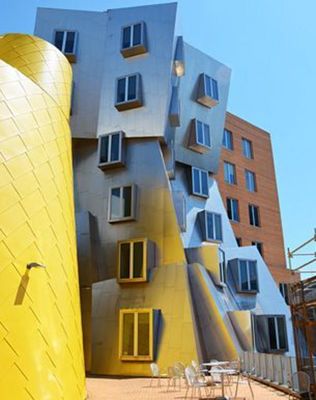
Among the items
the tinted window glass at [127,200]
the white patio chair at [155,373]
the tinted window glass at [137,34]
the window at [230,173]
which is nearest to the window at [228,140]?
the window at [230,173]

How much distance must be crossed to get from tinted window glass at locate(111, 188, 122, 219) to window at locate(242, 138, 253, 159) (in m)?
18.0

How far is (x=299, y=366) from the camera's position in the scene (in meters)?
10.6

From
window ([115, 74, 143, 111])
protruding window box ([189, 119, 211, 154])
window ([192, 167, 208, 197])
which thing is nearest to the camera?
window ([115, 74, 143, 111])

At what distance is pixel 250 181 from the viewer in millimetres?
33156

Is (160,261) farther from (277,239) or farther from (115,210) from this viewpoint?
(277,239)

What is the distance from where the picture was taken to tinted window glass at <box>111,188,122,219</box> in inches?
729

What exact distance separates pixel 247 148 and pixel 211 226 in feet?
51.0

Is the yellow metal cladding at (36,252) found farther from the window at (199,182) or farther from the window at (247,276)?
the window at (247,276)

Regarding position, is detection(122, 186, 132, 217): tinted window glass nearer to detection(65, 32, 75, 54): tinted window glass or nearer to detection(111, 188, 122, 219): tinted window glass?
detection(111, 188, 122, 219): tinted window glass

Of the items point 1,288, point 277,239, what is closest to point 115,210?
point 1,288

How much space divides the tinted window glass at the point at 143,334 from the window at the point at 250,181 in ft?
63.5

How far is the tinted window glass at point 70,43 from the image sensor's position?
2190 centimetres

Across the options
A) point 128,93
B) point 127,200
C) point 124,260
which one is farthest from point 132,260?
point 128,93

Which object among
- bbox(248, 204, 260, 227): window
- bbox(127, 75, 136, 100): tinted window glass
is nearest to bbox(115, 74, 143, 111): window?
bbox(127, 75, 136, 100): tinted window glass
